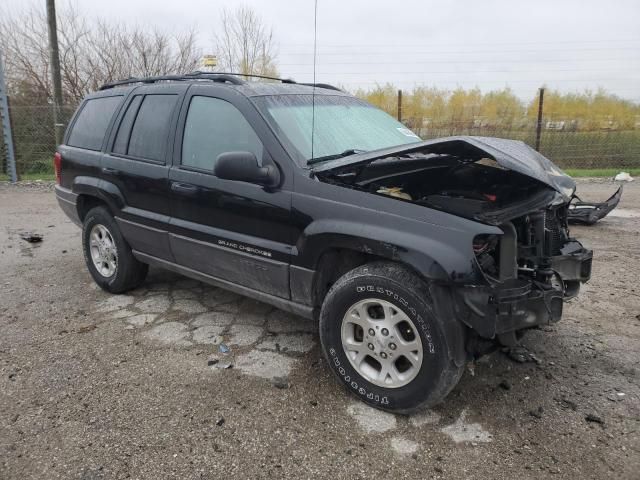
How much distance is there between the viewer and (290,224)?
315 centimetres

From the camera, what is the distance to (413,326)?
2693mm

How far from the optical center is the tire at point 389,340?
2.64 metres

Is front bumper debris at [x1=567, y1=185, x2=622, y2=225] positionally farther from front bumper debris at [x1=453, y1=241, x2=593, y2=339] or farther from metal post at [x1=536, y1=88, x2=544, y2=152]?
metal post at [x1=536, y1=88, x2=544, y2=152]

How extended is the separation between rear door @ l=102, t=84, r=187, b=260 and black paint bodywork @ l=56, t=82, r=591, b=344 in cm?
1

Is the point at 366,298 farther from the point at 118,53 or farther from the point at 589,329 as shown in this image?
the point at 118,53

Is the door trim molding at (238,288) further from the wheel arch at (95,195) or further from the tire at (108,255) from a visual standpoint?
the wheel arch at (95,195)

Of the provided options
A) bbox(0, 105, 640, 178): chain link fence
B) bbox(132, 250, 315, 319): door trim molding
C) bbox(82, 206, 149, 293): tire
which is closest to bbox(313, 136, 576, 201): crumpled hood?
bbox(132, 250, 315, 319): door trim molding

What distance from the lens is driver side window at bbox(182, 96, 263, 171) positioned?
3428 mm

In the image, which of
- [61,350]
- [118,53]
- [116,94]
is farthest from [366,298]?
[118,53]

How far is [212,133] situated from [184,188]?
1.46ft

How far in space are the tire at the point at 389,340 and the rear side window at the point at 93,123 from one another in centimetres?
284

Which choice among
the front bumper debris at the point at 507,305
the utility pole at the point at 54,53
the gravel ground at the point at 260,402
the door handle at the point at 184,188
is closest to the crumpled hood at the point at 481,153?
the front bumper debris at the point at 507,305

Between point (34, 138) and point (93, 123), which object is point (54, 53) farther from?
point (93, 123)

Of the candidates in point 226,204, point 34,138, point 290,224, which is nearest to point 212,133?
point 226,204
